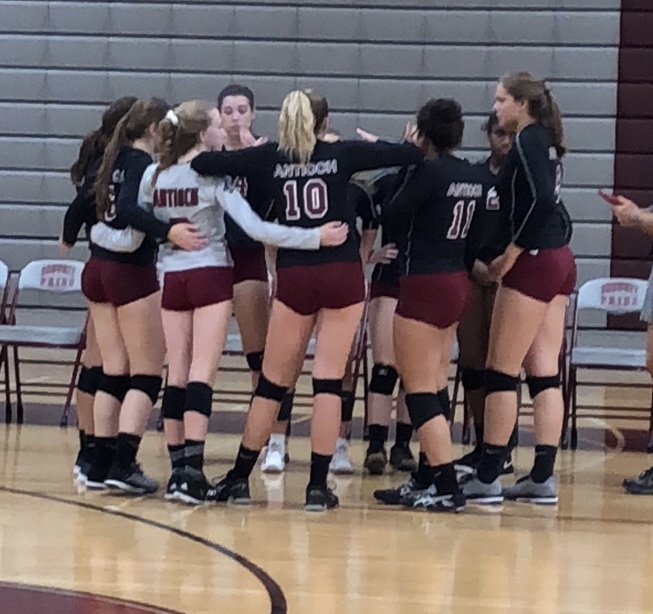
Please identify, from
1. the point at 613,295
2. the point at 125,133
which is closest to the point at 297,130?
the point at 125,133

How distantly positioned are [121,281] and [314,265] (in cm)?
87

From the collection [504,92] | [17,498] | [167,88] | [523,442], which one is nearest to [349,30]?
[167,88]

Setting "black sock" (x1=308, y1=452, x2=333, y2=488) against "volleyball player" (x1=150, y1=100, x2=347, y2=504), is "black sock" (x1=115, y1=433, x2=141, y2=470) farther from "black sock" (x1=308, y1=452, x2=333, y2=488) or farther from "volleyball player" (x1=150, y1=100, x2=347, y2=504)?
"black sock" (x1=308, y1=452, x2=333, y2=488)

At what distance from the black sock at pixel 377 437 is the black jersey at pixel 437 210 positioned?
125cm

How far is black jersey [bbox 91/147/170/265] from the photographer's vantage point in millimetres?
5188

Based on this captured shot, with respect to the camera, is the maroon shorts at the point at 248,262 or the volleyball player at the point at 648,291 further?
the maroon shorts at the point at 248,262

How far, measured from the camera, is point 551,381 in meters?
5.42

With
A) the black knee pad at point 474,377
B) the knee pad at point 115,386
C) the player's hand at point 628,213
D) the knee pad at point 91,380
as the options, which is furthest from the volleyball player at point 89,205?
the player's hand at point 628,213

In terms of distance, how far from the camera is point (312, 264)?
500cm

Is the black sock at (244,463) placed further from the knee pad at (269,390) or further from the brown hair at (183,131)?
the brown hair at (183,131)

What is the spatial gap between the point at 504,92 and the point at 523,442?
2.50m

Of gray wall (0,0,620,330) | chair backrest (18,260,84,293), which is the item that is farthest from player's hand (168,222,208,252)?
gray wall (0,0,620,330)

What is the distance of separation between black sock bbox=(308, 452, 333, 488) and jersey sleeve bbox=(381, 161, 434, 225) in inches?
36.9

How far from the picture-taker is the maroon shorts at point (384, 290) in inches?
241
